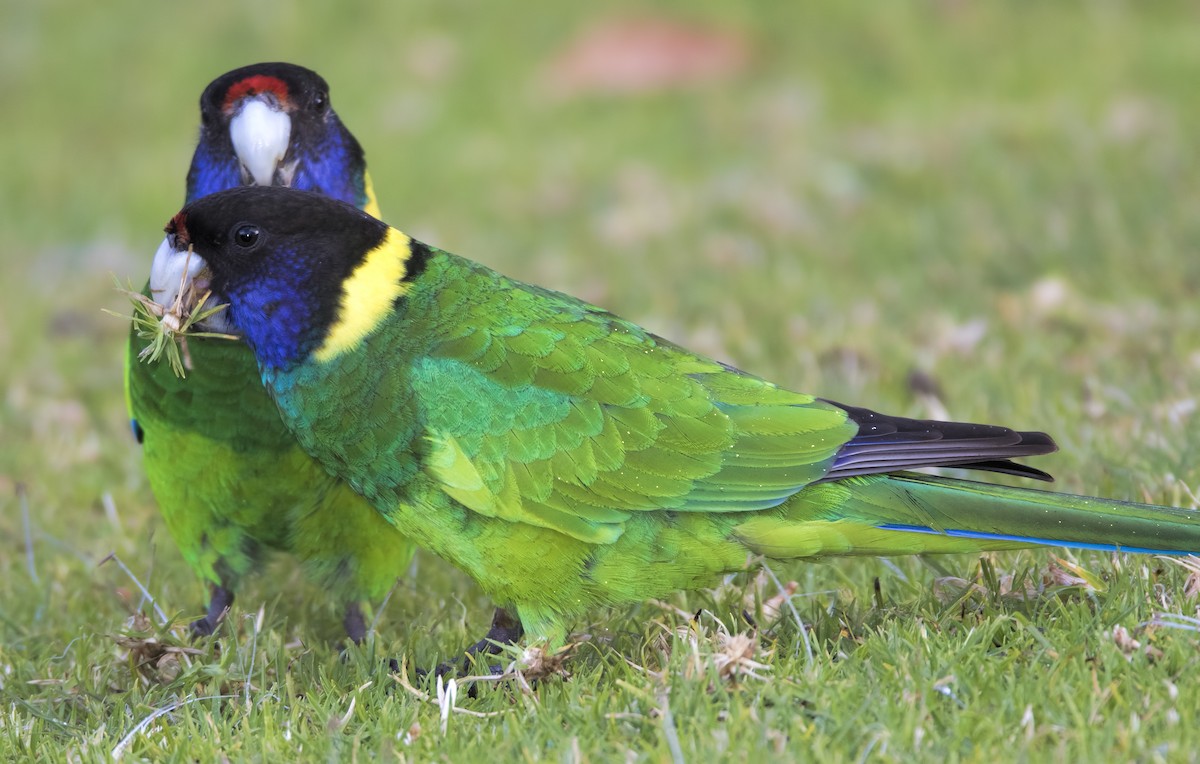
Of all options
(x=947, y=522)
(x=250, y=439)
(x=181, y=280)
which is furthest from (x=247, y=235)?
(x=947, y=522)

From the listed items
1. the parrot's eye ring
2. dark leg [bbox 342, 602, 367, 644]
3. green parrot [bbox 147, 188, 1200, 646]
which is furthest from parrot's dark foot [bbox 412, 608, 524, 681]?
the parrot's eye ring

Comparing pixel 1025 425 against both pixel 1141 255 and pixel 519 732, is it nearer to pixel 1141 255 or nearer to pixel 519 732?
pixel 1141 255

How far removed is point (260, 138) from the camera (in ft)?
11.3

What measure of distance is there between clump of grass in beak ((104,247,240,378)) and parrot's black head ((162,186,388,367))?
0.15ft

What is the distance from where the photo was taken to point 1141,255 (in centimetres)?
552

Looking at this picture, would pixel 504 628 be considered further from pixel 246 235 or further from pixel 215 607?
pixel 246 235

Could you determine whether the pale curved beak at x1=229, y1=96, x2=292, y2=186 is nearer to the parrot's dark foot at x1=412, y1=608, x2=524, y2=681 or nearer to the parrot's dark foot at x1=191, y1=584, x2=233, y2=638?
the parrot's dark foot at x1=191, y1=584, x2=233, y2=638

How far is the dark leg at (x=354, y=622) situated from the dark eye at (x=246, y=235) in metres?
1.06

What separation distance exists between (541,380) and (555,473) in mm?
207

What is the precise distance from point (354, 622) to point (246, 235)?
1.12 meters

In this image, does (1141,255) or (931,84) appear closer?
(1141,255)

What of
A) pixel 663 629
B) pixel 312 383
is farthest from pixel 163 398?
pixel 663 629

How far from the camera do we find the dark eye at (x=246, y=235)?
9.53 feet

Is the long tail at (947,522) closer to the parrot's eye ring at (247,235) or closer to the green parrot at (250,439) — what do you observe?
the green parrot at (250,439)
